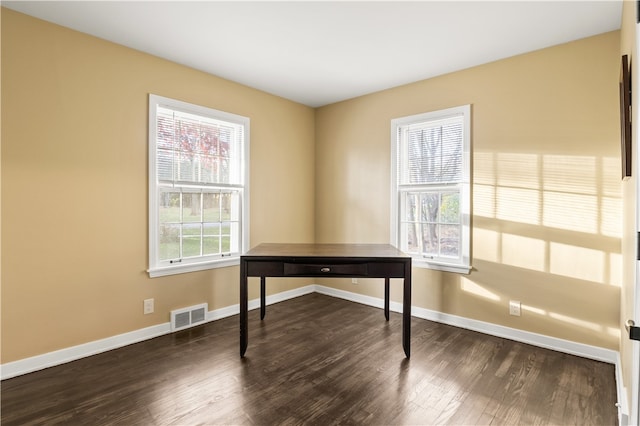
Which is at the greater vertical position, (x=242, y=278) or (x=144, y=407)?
(x=242, y=278)

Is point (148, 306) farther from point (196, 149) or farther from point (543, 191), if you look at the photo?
point (543, 191)

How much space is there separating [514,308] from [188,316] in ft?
10.1

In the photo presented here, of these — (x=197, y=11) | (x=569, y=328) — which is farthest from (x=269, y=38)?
(x=569, y=328)

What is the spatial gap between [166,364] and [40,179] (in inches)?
65.3

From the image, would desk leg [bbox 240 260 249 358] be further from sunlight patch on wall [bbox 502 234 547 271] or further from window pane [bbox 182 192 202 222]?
sunlight patch on wall [bbox 502 234 547 271]

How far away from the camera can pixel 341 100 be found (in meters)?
4.34

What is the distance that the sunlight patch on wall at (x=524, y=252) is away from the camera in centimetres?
288

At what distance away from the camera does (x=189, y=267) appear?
331cm

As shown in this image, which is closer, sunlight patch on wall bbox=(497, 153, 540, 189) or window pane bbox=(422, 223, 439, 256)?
sunlight patch on wall bbox=(497, 153, 540, 189)

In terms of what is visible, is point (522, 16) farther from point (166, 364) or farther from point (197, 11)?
point (166, 364)

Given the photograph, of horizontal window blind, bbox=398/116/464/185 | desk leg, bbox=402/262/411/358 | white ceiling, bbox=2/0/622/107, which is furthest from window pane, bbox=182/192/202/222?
horizontal window blind, bbox=398/116/464/185

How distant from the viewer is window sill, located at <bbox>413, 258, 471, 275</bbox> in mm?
3290

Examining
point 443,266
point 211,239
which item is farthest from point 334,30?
point 443,266

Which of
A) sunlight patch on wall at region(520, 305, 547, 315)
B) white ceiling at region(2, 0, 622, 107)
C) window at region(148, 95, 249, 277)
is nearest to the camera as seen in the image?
white ceiling at region(2, 0, 622, 107)
